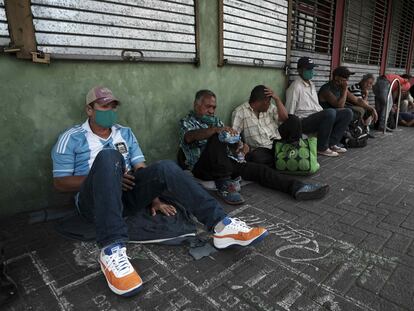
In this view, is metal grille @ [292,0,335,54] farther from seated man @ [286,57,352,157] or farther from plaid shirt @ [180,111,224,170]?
plaid shirt @ [180,111,224,170]

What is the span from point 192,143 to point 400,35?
400 inches

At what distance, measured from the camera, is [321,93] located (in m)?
5.51

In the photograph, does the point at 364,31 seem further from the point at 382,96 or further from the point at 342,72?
the point at 342,72

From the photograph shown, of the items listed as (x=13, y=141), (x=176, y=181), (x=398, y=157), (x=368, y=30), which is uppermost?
(x=368, y=30)

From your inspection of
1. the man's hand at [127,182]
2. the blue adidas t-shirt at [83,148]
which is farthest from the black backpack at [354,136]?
the man's hand at [127,182]

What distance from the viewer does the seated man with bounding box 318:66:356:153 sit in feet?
17.0

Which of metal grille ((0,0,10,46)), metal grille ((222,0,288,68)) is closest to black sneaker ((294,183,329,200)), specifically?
metal grille ((222,0,288,68))

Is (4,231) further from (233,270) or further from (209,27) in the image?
(209,27)

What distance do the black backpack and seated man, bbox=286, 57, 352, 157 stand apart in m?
0.56

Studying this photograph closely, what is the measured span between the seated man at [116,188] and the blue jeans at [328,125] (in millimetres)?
3324

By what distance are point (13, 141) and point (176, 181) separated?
1.65 m

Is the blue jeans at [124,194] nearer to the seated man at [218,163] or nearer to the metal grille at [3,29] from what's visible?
the seated man at [218,163]

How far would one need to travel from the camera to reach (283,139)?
4129mm

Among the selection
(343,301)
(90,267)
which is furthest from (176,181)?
(343,301)
